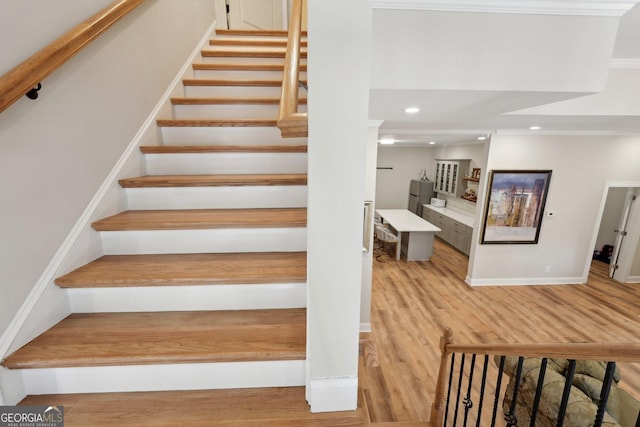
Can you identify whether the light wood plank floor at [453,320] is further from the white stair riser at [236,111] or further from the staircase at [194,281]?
the white stair riser at [236,111]

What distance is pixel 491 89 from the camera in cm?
171

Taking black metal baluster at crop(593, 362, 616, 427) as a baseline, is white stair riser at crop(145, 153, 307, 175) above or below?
above

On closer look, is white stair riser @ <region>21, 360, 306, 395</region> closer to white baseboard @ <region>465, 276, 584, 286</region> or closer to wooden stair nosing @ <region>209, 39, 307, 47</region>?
wooden stair nosing @ <region>209, 39, 307, 47</region>

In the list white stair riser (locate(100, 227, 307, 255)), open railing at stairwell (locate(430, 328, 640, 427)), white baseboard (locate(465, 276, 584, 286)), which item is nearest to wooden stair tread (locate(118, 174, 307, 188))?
white stair riser (locate(100, 227, 307, 255))

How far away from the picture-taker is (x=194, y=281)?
48.9 inches

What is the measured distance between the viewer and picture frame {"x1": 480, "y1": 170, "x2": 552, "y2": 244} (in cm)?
469

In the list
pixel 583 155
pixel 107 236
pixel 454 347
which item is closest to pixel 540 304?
pixel 583 155

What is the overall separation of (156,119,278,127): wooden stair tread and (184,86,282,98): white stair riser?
480mm

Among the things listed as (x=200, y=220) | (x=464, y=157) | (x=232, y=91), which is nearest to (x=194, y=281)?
(x=200, y=220)

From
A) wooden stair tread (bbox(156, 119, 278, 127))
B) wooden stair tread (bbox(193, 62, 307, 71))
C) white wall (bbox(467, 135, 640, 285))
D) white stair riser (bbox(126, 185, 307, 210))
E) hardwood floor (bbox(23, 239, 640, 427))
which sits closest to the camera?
hardwood floor (bbox(23, 239, 640, 427))

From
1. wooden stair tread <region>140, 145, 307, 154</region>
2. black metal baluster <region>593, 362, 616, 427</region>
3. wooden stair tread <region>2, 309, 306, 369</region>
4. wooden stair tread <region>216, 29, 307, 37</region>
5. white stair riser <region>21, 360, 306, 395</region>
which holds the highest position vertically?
wooden stair tread <region>216, 29, 307, 37</region>

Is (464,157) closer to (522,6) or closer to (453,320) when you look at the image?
(453,320)

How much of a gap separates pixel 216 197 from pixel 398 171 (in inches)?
331

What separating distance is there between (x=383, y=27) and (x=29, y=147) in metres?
1.83
